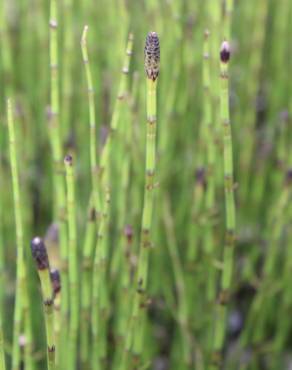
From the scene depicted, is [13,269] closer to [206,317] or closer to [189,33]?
[206,317]

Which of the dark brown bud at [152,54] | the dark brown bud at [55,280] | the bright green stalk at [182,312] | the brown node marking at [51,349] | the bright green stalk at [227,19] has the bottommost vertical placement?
the bright green stalk at [182,312]

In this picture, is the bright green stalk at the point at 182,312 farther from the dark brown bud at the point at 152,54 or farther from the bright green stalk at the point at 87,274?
the dark brown bud at the point at 152,54

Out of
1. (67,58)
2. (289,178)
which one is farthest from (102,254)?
(67,58)

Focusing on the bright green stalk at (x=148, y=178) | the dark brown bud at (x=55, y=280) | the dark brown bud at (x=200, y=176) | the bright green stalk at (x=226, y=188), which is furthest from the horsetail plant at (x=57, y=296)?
the dark brown bud at (x=200, y=176)

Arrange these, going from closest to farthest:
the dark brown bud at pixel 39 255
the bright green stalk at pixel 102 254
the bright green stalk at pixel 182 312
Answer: the dark brown bud at pixel 39 255 < the bright green stalk at pixel 102 254 < the bright green stalk at pixel 182 312

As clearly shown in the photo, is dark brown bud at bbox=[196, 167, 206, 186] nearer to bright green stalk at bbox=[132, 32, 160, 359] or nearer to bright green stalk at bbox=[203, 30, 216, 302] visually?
bright green stalk at bbox=[203, 30, 216, 302]

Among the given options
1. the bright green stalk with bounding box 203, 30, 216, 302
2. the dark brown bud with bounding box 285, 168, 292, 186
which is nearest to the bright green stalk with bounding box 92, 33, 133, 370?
the bright green stalk with bounding box 203, 30, 216, 302

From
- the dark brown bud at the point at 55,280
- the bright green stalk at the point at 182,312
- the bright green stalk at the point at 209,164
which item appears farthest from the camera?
the bright green stalk at the point at 182,312

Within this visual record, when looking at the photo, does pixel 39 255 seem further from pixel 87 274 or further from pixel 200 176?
pixel 200 176
